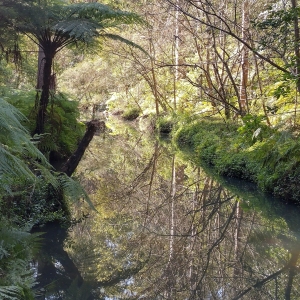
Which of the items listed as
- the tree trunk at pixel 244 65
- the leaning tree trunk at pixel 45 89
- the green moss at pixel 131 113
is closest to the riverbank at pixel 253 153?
the tree trunk at pixel 244 65

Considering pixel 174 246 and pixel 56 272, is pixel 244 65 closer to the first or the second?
pixel 174 246

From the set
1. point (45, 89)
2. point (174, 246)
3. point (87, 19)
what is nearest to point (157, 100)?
point (45, 89)

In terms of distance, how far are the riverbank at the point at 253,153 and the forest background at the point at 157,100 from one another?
0.09ft

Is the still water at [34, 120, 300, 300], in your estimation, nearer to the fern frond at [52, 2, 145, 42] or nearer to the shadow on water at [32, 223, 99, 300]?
the shadow on water at [32, 223, 99, 300]

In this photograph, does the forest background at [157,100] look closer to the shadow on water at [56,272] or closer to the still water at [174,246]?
the shadow on water at [56,272]

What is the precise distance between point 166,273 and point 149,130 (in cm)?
1897

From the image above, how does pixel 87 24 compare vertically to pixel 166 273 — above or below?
above

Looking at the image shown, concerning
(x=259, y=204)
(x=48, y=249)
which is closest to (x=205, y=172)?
(x=259, y=204)

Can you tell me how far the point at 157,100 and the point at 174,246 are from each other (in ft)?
56.1

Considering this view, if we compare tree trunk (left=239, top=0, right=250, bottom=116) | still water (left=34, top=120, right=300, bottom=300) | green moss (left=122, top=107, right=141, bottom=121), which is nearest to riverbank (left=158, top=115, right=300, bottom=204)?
still water (left=34, top=120, right=300, bottom=300)

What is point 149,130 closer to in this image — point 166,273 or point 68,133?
point 68,133

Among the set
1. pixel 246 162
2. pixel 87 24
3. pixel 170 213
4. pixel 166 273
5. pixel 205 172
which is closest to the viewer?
pixel 166 273

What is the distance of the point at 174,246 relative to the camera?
594 centimetres

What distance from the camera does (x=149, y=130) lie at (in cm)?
2388
